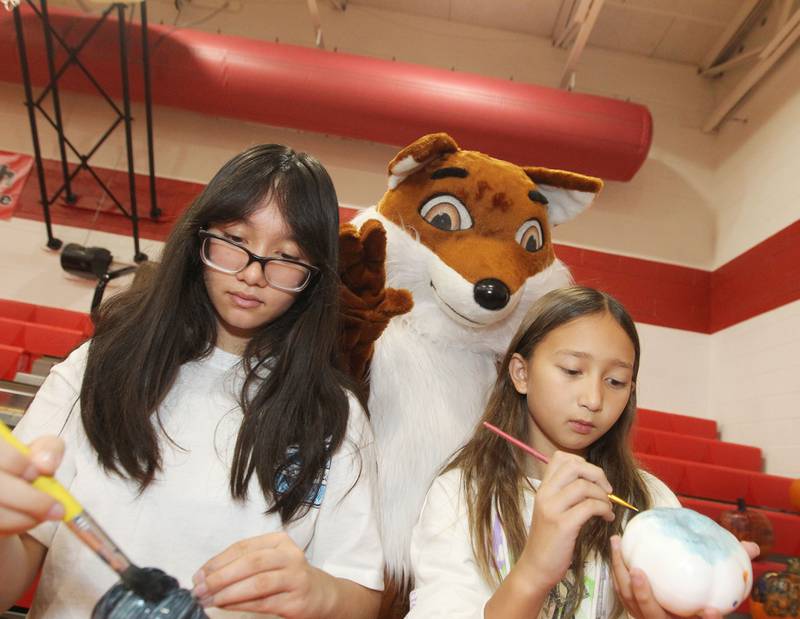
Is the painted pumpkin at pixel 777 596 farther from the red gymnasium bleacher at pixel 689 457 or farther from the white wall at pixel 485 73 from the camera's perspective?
the white wall at pixel 485 73

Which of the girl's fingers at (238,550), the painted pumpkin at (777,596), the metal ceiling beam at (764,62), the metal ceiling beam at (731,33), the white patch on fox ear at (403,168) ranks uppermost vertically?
the metal ceiling beam at (731,33)

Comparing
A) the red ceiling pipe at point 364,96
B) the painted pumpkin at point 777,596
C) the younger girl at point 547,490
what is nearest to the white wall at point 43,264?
the red ceiling pipe at point 364,96

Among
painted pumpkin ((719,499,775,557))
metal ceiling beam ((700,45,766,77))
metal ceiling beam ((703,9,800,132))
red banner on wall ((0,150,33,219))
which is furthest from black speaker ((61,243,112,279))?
metal ceiling beam ((700,45,766,77))

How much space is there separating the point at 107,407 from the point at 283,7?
13.8ft

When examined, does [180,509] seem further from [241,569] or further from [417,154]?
[417,154]

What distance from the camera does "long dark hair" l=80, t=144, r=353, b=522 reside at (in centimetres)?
88

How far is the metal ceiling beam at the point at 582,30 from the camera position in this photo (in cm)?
361

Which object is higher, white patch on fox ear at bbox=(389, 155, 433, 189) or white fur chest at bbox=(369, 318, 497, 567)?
white patch on fox ear at bbox=(389, 155, 433, 189)

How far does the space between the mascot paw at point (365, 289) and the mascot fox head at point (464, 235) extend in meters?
0.17

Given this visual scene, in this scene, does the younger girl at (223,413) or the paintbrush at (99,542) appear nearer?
the paintbrush at (99,542)

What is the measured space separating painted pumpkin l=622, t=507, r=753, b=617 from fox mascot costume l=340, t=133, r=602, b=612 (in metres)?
0.49

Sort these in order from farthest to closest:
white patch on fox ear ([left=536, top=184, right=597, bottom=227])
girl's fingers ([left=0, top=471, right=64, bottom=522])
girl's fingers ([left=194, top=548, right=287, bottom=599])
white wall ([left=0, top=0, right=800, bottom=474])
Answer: white wall ([left=0, top=0, right=800, bottom=474]) < white patch on fox ear ([left=536, top=184, right=597, bottom=227]) < girl's fingers ([left=194, top=548, right=287, bottom=599]) < girl's fingers ([left=0, top=471, right=64, bottom=522])

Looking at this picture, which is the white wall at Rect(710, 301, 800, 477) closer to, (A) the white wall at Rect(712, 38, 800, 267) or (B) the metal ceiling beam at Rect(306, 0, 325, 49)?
(A) the white wall at Rect(712, 38, 800, 267)

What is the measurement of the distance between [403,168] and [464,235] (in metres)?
0.20
